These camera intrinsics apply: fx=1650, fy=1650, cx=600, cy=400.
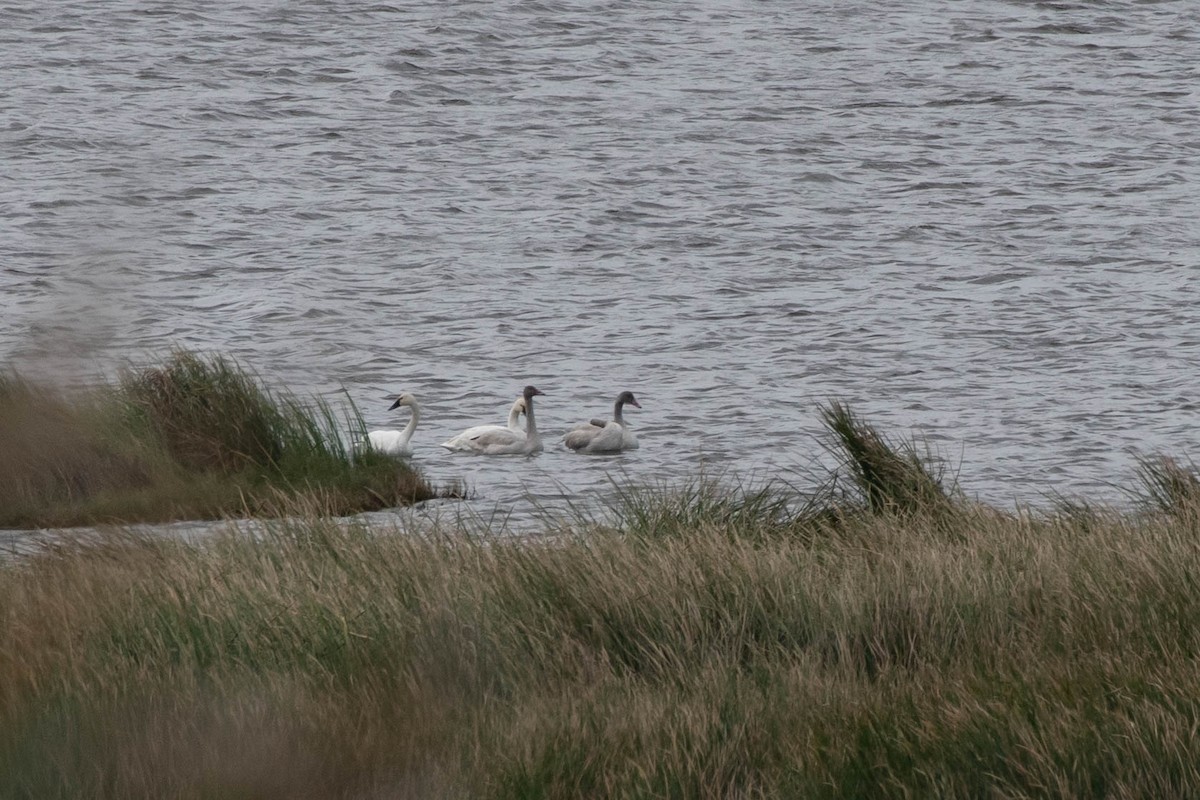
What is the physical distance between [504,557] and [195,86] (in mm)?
35811

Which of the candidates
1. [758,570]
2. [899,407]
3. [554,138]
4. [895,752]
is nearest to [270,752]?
[895,752]

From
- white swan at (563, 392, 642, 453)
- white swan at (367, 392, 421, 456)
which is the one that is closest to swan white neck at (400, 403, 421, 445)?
white swan at (367, 392, 421, 456)

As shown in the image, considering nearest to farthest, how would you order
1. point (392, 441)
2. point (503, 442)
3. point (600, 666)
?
1. point (600, 666)
2. point (392, 441)
3. point (503, 442)

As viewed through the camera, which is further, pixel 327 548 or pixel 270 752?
pixel 327 548

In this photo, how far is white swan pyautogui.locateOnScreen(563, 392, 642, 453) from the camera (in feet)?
48.1

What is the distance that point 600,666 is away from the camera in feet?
15.1

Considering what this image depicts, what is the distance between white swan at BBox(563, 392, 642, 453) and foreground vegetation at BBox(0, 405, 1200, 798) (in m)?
8.21

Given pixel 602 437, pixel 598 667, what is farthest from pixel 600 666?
pixel 602 437

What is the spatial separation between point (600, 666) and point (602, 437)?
33.3ft

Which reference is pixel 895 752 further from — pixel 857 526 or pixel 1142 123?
pixel 1142 123

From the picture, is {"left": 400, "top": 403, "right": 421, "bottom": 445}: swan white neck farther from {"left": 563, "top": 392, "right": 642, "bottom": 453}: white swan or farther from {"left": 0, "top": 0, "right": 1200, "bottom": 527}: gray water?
{"left": 563, "top": 392, "right": 642, "bottom": 453}: white swan

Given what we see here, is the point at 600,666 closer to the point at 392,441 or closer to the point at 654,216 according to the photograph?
the point at 392,441

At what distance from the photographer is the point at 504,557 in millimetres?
5637

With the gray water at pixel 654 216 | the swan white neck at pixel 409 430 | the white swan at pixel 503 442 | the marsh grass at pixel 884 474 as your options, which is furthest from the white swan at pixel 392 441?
the marsh grass at pixel 884 474
